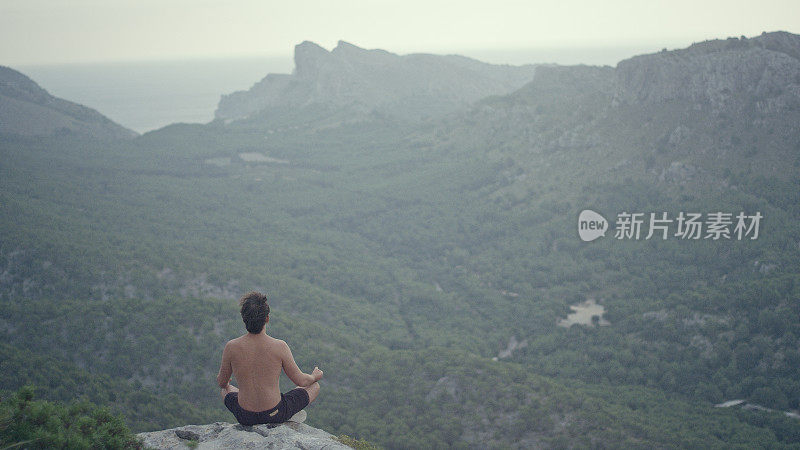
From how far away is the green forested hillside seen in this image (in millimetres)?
37594

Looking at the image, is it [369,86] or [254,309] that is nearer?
[254,309]

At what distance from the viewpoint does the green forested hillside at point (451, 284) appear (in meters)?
37.6

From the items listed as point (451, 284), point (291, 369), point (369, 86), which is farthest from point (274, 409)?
point (369, 86)

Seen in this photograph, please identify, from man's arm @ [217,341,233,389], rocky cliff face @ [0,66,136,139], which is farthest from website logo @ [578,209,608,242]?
rocky cliff face @ [0,66,136,139]

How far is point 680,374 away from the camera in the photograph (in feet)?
147

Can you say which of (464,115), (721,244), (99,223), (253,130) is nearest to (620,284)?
(721,244)

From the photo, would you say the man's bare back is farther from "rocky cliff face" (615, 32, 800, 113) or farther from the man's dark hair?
"rocky cliff face" (615, 32, 800, 113)

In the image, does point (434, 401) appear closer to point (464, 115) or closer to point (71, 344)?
point (71, 344)

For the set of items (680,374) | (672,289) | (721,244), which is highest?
(721,244)

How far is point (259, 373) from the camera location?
11.0 meters

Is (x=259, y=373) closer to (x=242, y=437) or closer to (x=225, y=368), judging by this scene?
(x=225, y=368)

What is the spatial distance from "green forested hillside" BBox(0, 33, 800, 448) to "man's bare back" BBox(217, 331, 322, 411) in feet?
76.5

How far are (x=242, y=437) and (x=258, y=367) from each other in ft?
6.71

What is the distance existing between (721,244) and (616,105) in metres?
33.1
